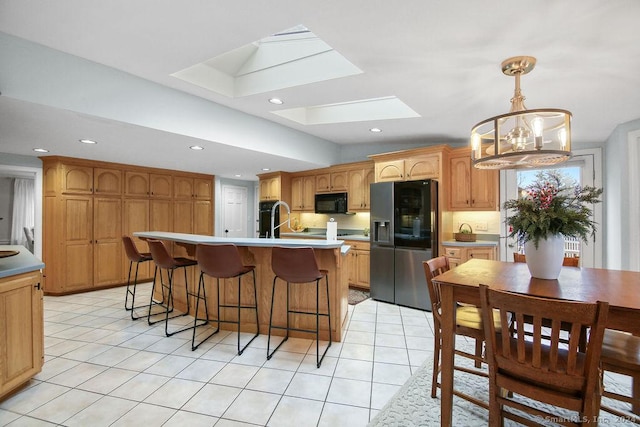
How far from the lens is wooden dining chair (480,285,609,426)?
1243mm

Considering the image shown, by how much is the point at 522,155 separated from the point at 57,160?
5.98 metres

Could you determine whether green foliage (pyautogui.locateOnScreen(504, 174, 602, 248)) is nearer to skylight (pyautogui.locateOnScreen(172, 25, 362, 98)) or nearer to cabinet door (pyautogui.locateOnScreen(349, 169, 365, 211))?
skylight (pyautogui.locateOnScreen(172, 25, 362, 98))

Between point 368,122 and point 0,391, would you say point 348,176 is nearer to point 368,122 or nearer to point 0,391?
point 368,122

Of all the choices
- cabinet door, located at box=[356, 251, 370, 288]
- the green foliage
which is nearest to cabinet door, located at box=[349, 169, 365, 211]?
cabinet door, located at box=[356, 251, 370, 288]

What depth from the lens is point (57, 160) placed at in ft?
15.0

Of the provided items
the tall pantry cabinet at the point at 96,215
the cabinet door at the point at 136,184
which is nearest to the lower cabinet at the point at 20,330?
the tall pantry cabinet at the point at 96,215

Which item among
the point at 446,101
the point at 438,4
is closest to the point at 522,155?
the point at 438,4

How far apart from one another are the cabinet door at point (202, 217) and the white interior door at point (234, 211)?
57 centimetres

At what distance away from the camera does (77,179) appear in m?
4.76

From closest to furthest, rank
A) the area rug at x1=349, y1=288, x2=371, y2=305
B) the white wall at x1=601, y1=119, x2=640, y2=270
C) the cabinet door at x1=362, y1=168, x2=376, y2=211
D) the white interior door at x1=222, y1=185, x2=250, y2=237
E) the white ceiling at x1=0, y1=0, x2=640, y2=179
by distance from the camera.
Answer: the white ceiling at x1=0, y1=0, x2=640, y2=179, the white wall at x1=601, y1=119, x2=640, y2=270, the area rug at x1=349, y1=288, x2=371, y2=305, the cabinet door at x1=362, y1=168, x2=376, y2=211, the white interior door at x1=222, y1=185, x2=250, y2=237

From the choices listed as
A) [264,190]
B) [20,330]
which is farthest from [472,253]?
[20,330]

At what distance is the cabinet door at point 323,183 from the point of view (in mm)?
5621

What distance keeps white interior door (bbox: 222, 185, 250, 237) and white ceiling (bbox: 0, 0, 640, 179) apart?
348 centimetres

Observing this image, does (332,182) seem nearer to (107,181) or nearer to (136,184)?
(136,184)
